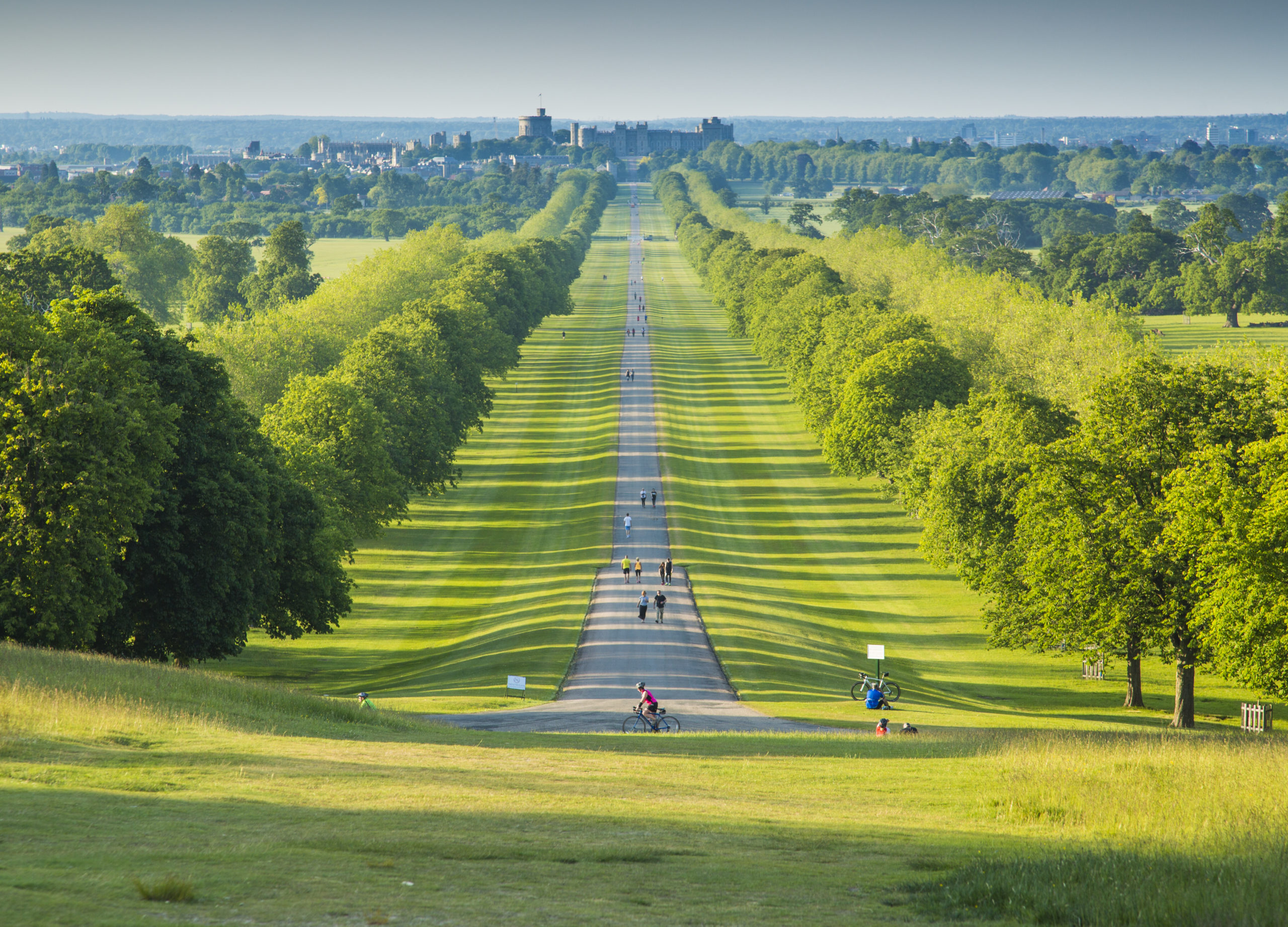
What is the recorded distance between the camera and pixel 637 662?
48500 mm

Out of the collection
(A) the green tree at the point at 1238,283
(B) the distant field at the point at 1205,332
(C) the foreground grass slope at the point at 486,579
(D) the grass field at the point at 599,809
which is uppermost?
(A) the green tree at the point at 1238,283

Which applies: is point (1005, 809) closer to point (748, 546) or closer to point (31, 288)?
point (748, 546)

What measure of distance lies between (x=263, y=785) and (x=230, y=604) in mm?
Result: 24177

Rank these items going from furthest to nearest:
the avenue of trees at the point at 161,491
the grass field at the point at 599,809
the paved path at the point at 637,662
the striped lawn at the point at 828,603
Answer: the striped lawn at the point at 828,603, the paved path at the point at 637,662, the avenue of trees at the point at 161,491, the grass field at the point at 599,809

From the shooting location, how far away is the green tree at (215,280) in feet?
502

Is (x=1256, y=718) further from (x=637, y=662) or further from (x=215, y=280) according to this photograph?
(x=215, y=280)

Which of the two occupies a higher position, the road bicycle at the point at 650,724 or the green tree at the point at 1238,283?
the green tree at the point at 1238,283

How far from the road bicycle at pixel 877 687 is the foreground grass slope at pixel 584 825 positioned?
1527cm

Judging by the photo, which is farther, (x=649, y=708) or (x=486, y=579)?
(x=486, y=579)

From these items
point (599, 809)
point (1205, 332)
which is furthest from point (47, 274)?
point (1205, 332)

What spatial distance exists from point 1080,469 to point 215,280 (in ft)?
442

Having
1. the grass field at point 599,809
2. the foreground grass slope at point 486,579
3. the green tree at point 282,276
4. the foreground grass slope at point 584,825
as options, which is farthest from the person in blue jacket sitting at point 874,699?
the green tree at point 282,276

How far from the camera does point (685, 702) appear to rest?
42.0 meters

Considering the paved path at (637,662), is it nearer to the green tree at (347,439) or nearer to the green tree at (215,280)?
the green tree at (347,439)
